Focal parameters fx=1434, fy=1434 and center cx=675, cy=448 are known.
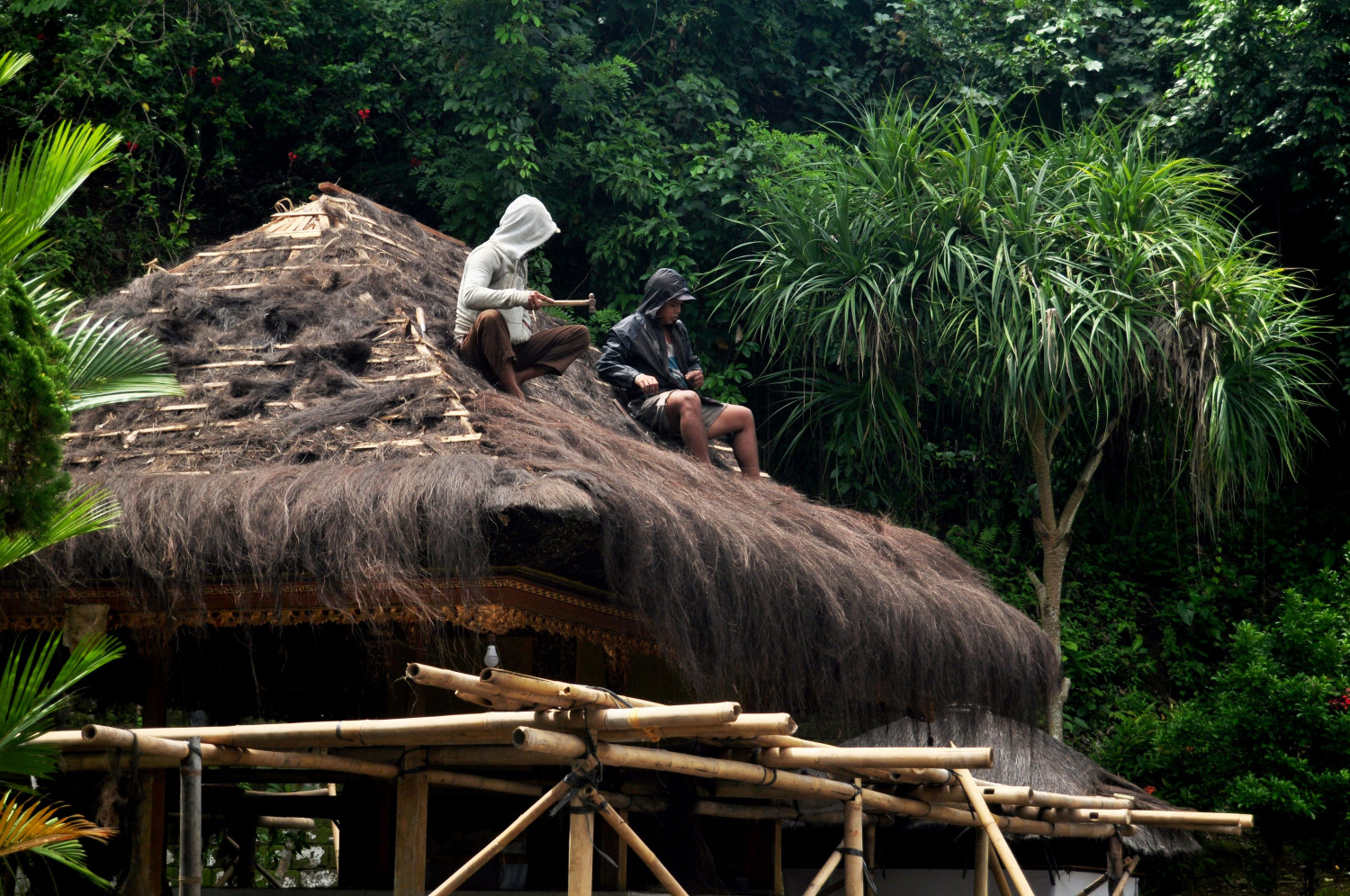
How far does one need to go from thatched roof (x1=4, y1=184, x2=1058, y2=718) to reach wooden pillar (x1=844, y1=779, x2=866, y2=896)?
0.48m

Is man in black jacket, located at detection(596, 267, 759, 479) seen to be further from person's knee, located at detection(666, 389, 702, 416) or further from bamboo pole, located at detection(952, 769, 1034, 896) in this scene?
bamboo pole, located at detection(952, 769, 1034, 896)

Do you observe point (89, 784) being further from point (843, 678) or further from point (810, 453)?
point (810, 453)

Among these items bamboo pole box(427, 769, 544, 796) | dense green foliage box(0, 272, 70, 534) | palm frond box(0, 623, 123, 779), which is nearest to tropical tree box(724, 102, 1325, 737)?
bamboo pole box(427, 769, 544, 796)

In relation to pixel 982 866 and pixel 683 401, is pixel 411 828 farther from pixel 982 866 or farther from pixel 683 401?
pixel 982 866

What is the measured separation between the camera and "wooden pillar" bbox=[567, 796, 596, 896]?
13.6 feet

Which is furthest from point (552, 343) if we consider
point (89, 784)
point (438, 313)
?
point (89, 784)

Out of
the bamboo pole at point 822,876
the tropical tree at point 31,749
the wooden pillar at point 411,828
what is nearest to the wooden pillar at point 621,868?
the bamboo pole at point 822,876

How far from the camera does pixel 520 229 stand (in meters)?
6.52

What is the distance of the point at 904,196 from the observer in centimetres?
1027

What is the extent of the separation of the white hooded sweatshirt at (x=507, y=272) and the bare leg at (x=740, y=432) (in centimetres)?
119

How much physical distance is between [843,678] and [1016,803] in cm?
122

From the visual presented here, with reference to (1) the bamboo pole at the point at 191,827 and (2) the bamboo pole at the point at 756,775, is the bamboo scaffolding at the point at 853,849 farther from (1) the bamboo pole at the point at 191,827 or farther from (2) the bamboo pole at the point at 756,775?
(1) the bamboo pole at the point at 191,827

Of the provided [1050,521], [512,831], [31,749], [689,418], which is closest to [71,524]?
Result: [31,749]

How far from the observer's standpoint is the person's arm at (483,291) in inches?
247
